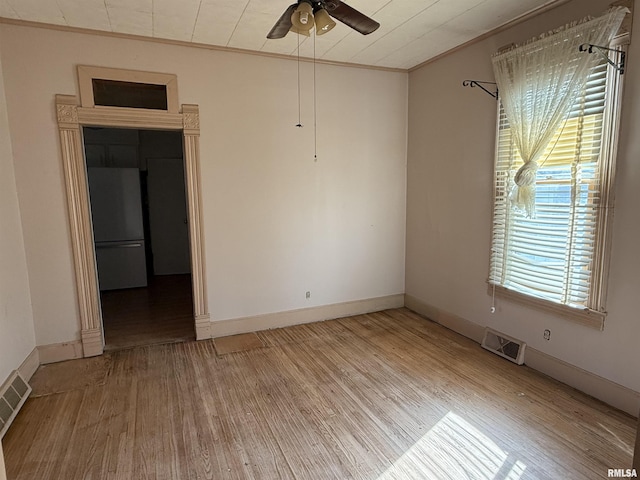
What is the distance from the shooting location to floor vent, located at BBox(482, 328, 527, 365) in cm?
331

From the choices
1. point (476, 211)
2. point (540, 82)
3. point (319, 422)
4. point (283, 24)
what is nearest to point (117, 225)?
point (283, 24)

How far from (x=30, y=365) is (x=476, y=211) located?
4.33 m

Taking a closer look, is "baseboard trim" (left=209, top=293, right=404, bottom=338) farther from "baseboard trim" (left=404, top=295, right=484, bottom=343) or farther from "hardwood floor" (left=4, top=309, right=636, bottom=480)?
"hardwood floor" (left=4, top=309, right=636, bottom=480)

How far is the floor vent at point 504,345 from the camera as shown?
3.31 metres

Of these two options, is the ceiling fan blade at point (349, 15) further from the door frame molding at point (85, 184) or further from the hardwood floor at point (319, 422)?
the hardwood floor at point (319, 422)

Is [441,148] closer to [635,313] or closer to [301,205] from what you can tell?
[301,205]

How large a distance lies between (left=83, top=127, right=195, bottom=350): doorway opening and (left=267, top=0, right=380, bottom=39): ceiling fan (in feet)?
7.35

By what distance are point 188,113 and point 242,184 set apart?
861 mm

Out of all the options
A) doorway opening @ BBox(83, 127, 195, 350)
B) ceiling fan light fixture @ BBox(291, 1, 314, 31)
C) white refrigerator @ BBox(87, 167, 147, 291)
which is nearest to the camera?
ceiling fan light fixture @ BBox(291, 1, 314, 31)

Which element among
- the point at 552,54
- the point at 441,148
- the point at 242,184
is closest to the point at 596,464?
the point at 552,54

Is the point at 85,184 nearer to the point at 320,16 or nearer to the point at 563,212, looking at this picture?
the point at 320,16

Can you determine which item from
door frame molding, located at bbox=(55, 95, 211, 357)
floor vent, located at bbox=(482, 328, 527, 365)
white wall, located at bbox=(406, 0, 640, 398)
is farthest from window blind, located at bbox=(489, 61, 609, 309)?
door frame molding, located at bbox=(55, 95, 211, 357)

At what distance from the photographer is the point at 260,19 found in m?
3.10

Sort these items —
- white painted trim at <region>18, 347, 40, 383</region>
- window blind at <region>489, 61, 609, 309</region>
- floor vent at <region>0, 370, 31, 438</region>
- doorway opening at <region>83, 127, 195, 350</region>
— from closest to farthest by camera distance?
1. floor vent at <region>0, 370, 31, 438</region>
2. window blind at <region>489, 61, 609, 309</region>
3. white painted trim at <region>18, 347, 40, 383</region>
4. doorway opening at <region>83, 127, 195, 350</region>
